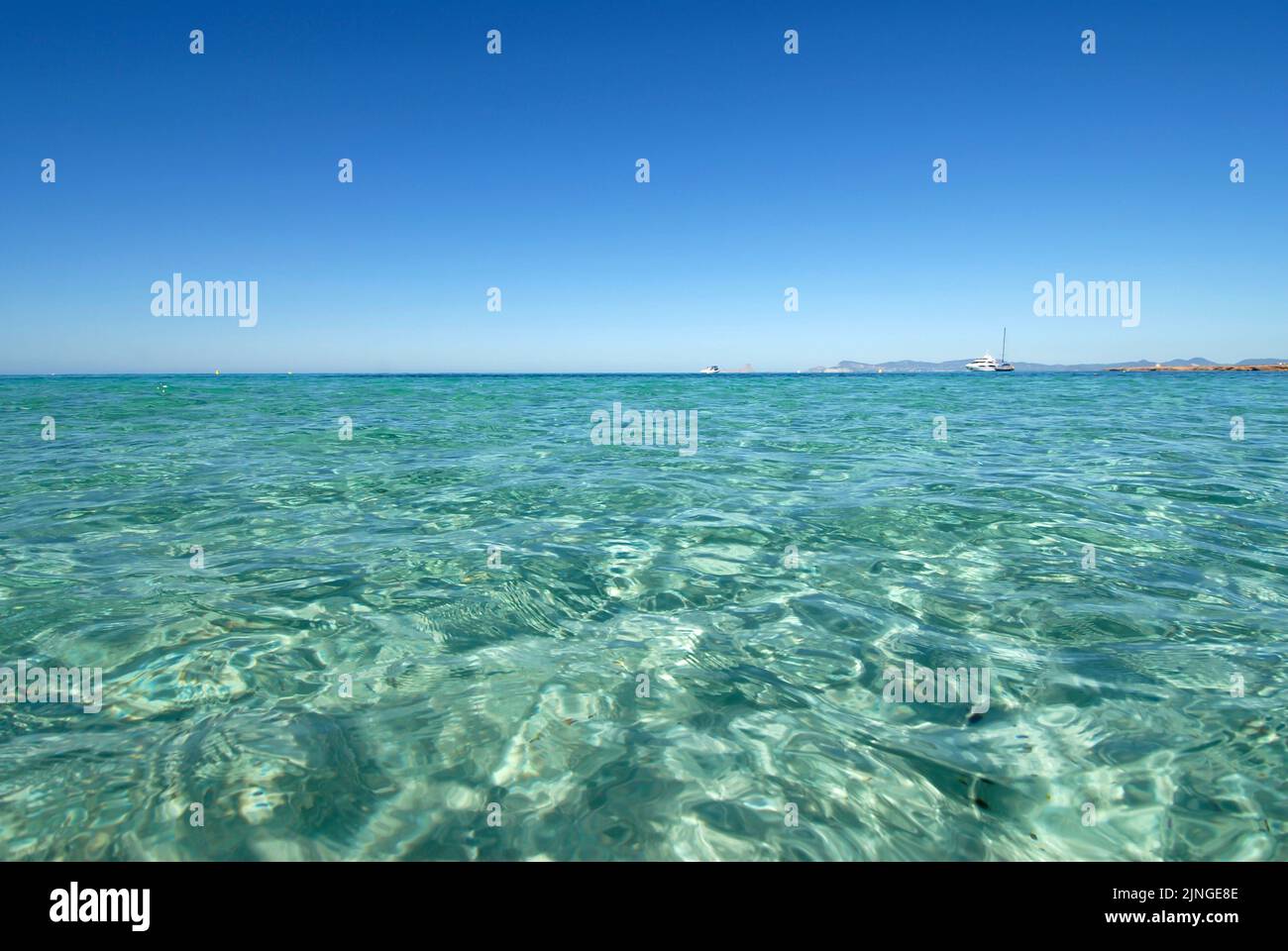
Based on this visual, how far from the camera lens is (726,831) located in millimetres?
2617

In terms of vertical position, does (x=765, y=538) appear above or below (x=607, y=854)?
above

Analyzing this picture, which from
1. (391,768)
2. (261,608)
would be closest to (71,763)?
(391,768)

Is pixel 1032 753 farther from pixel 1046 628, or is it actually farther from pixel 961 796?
pixel 1046 628

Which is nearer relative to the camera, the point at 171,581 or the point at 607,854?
the point at 607,854

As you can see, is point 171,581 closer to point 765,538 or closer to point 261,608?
point 261,608

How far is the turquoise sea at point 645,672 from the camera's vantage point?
105 inches

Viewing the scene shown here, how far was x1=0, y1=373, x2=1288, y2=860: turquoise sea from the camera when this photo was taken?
2.66 m

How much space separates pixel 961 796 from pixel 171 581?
609cm

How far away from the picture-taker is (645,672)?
389cm

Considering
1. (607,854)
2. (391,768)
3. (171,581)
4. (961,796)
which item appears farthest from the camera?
(171,581)

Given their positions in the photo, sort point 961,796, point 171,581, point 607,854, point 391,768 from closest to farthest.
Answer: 1. point 607,854
2. point 961,796
3. point 391,768
4. point 171,581

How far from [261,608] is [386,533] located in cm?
209

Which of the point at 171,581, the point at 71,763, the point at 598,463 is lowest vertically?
the point at 71,763

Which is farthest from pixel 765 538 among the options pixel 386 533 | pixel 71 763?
pixel 71 763
